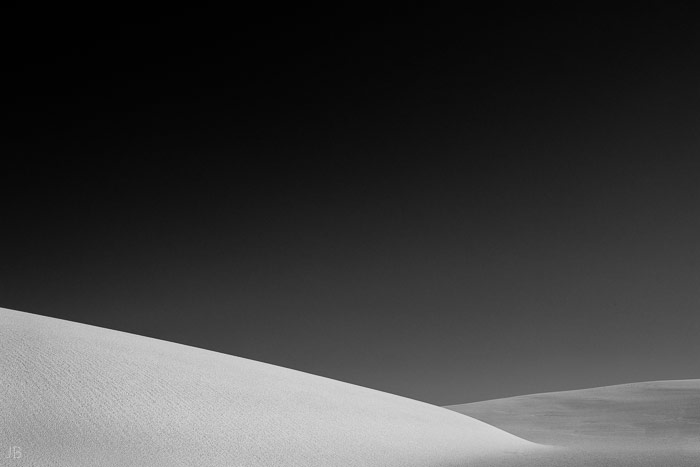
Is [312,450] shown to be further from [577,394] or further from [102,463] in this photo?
[577,394]

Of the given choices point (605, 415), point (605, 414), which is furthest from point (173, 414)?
point (605, 414)

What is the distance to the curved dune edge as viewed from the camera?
8625mm

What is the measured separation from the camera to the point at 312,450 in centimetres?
1041

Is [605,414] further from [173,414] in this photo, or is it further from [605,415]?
[173,414]

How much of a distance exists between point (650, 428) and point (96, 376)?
78.5 ft

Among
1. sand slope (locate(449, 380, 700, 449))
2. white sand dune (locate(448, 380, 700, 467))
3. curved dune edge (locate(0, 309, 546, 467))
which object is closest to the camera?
curved dune edge (locate(0, 309, 546, 467))

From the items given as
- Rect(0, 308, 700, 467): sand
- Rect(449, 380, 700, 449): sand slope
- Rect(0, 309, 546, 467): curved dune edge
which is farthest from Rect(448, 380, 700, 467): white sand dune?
Rect(0, 309, 546, 467): curved dune edge

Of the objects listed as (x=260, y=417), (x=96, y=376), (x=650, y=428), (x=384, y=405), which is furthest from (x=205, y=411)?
A: (x=650, y=428)

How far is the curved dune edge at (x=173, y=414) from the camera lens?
8625mm

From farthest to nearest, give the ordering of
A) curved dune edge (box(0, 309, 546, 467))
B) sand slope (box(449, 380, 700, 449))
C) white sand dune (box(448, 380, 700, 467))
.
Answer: sand slope (box(449, 380, 700, 449)) < white sand dune (box(448, 380, 700, 467)) < curved dune edge (box(0, 309, 546, 467))

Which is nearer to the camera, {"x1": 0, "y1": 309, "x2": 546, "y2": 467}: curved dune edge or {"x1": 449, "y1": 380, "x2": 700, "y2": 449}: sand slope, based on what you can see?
{"x1": 0, "y1": 309, "x2": 546, "y2": 467}: curved dune edge

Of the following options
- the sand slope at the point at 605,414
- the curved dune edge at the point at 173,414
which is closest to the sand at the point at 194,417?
the curved dune edge at the point at 173,414

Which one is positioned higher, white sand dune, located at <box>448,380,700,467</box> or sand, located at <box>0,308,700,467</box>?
white sand dune, located at <box>448,380,700,467</box>

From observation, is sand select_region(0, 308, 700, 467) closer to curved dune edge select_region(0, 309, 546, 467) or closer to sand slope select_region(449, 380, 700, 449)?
curved dune edge select_region(0, 309, 546, 467)
